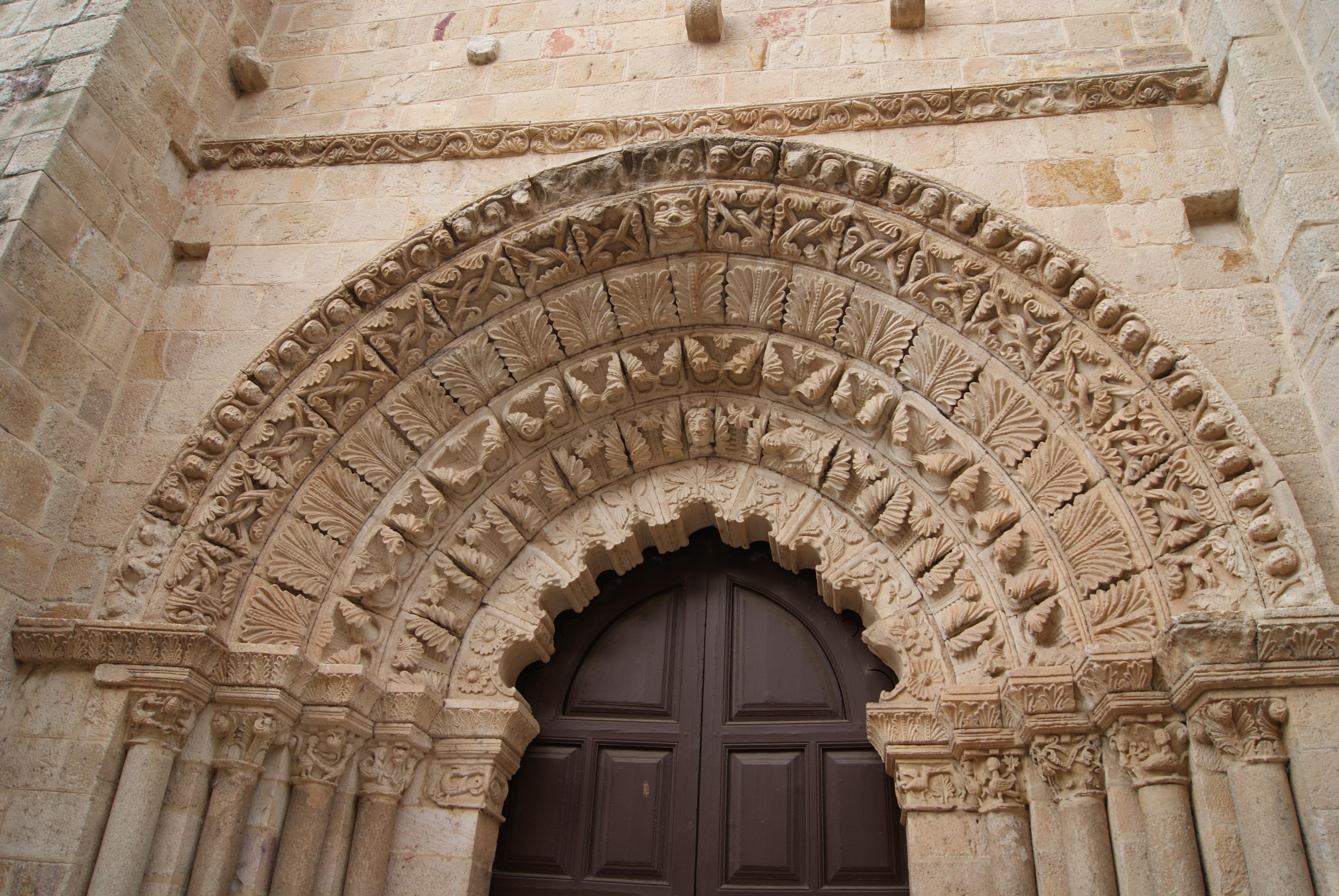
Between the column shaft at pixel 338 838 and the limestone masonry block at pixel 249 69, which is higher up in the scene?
the limestone masonry block at pixel 249 69

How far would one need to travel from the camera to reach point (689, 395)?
428cm

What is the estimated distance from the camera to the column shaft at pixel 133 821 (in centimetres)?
298

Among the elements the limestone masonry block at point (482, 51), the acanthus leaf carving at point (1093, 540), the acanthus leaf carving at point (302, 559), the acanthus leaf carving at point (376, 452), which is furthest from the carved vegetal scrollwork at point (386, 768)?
the limestone masonry block at point (482, 51)

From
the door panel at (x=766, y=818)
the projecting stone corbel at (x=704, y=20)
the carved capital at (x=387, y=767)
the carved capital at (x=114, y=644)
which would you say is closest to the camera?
A: the carved capital at (x=114, y=644)

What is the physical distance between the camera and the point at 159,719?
10.4 feet

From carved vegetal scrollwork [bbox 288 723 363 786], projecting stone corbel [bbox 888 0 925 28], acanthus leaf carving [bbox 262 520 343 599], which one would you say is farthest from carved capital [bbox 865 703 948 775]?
projecting stone corbel [bbox 888 0 925 28]

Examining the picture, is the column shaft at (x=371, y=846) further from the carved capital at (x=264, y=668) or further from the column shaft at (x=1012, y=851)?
the column shaft at (x=1012, y=851)

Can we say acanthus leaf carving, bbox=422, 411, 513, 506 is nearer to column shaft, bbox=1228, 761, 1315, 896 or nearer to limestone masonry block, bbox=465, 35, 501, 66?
limestone masonry block, bbox=465, 35, 501, 66

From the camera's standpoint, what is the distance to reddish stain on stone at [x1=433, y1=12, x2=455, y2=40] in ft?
15.6

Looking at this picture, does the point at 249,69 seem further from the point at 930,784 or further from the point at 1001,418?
the point at 930,784

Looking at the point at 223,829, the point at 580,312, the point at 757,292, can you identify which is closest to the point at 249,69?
the point at 580,312

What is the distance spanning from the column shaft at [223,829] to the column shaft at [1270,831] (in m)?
3.07

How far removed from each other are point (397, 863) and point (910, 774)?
187 cm

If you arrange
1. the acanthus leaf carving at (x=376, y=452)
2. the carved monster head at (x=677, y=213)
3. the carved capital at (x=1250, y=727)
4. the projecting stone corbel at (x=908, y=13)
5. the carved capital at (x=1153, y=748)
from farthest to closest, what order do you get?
the projecting stone corbel at (x=908, y=13)
the carved monster head at (x=677, y=213)
the acanthus leaf carving at (x=376, y=452)
the carved capital at (x=1153, y=748)
the carved capital at (x=1250, y=727)
